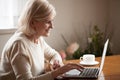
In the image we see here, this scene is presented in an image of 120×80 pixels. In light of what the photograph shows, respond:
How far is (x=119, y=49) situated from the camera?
3434mm

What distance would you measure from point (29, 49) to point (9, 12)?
1231 millimetres

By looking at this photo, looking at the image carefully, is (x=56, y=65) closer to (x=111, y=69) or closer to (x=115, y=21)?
(x=111, y=69)

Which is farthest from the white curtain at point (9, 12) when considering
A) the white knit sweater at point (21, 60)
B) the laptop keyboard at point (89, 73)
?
the laptop keyboard at point (89, 73)

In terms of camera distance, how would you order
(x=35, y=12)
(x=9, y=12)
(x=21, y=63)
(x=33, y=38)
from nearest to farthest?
(x=21, y=63) < (x=35, y=12) < (x=33, y=38) < (x=9, y=12)

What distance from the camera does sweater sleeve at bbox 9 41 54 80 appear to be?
161 cm

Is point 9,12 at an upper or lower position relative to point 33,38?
upper

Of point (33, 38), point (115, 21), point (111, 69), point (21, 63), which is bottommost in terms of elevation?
point (111, 69)

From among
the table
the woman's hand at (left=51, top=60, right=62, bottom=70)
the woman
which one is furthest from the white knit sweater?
the table

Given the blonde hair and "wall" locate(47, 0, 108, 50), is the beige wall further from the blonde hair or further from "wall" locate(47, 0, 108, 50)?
the blonde hair

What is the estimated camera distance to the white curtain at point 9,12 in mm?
2857

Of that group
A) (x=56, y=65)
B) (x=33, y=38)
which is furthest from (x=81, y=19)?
(x=33, y=38)

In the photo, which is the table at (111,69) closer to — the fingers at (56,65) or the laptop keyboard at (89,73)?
the laptop keyboard at (89,73)

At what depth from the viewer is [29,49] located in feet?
5.84

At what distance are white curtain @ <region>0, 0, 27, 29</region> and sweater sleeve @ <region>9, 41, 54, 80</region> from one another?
4.14 ft
